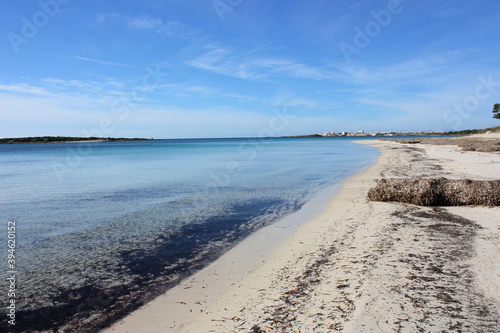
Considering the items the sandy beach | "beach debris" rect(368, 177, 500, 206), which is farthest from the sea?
"beach debris" rect(368, 177, 500, 206)

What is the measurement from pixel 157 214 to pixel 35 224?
3367mm

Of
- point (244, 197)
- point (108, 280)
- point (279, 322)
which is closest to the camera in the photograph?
point (279, 322)

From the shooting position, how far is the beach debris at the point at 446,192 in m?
8.93

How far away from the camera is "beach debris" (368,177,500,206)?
8930mm

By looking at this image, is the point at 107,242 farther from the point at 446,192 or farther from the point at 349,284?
the point at 446,192

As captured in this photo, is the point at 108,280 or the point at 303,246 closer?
the point at 108,280

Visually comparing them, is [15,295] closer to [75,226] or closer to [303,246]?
[75,226]

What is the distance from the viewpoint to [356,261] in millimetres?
5328

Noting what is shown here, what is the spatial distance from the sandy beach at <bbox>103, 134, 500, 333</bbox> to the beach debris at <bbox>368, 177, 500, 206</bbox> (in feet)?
4.56

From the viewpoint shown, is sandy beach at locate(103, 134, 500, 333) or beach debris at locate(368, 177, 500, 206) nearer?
sandy beach at locate(103, 134, 500, 333)

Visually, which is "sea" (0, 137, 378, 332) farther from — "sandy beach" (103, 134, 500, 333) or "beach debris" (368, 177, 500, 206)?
"beach debris" (368, 177, 500, 206)

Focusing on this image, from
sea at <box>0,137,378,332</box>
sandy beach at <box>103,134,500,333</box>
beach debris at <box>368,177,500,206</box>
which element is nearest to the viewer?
sandy beach at <box>103,134,500,333</box>

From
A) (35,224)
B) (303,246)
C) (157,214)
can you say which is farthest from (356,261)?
(35,224)

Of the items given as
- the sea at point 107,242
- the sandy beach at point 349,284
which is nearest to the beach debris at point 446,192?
the sandy beach at point 349,284
